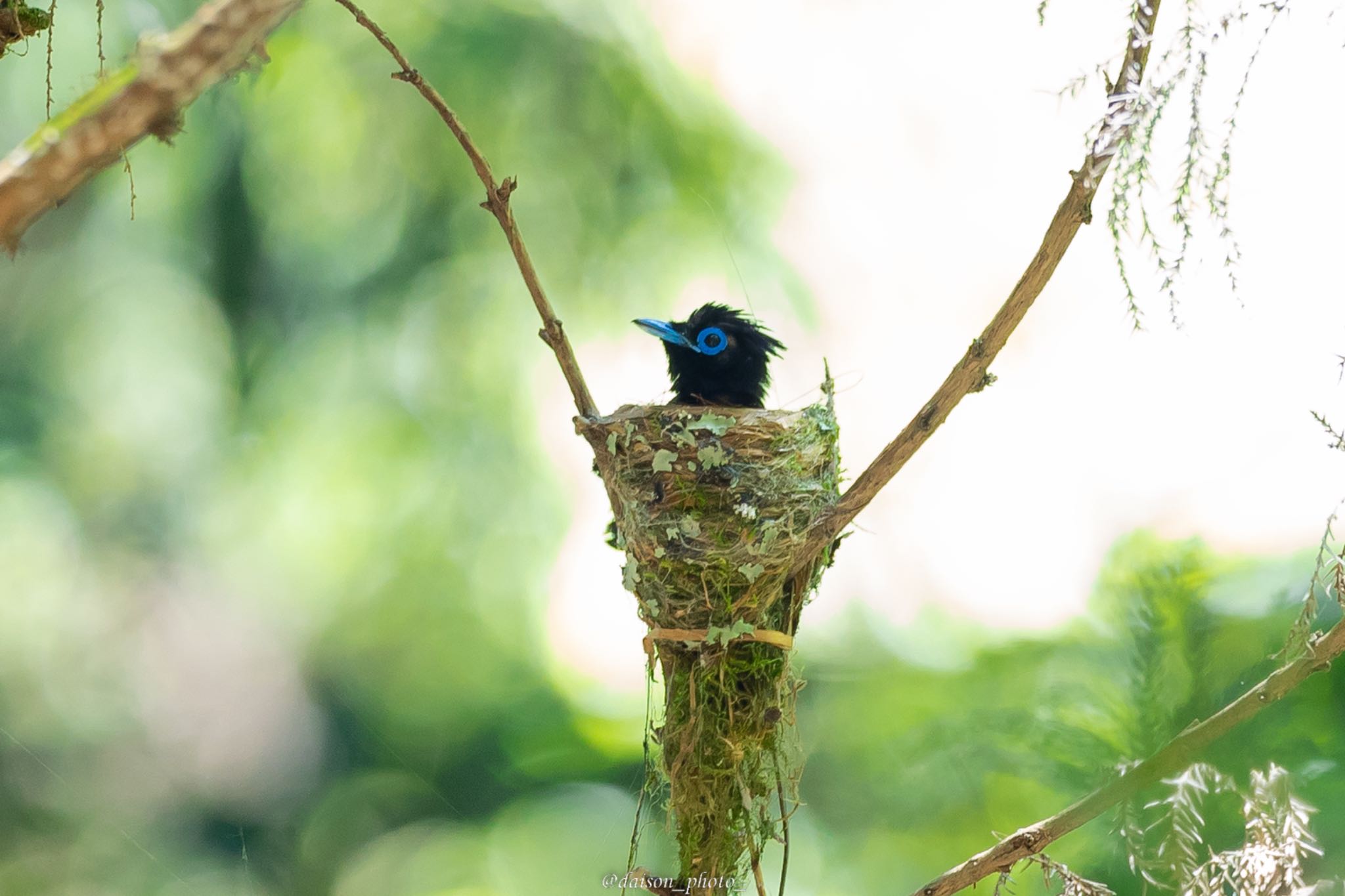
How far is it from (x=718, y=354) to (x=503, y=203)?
116cm

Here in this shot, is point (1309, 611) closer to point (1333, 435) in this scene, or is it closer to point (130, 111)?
point (1333, 435)

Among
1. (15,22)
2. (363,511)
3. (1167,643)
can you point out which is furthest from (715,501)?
(363,511)

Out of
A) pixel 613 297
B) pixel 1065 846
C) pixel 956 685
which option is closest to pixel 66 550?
pixel 613 297

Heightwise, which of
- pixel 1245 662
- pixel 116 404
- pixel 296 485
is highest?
pixel 116 404

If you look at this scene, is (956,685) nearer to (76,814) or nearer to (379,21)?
(76,814)

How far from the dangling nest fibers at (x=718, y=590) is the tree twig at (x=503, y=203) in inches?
8.2

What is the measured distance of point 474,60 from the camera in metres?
5.54

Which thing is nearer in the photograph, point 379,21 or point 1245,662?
point 1245,662

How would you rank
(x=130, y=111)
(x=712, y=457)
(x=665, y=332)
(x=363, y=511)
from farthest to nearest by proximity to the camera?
(x=363, y=511) → (x=665, y=332) → (x=712, y=457) → (x=130, y=111)

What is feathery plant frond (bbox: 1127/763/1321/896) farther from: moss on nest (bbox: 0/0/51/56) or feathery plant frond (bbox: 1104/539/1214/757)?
moss on nest (bbox: 0/0/51/56)

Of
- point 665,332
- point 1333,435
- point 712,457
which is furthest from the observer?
point 665,332

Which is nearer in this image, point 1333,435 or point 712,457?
point 1333,435

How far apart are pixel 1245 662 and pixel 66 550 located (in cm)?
463

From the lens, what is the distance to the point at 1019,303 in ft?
6.45
